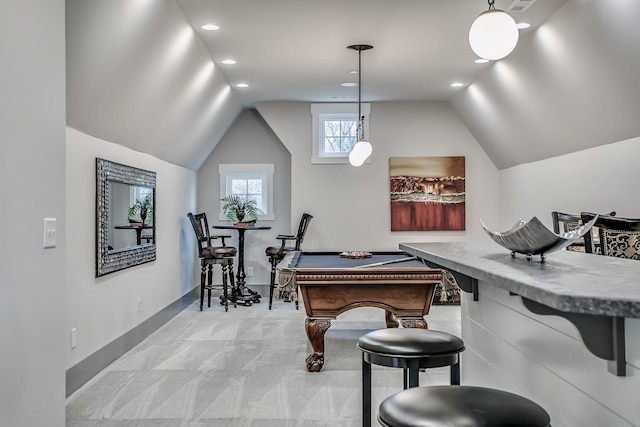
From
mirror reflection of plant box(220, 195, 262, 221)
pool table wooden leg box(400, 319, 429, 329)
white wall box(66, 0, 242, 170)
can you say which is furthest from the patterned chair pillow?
mirror reflection of plant box(220, 195, 262, 221)

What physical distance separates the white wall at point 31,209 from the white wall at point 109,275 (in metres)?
1.18

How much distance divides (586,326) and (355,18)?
3777 millimetres

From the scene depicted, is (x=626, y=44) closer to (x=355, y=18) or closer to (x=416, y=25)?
(x=416, y=25)

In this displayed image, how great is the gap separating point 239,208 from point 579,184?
413cm

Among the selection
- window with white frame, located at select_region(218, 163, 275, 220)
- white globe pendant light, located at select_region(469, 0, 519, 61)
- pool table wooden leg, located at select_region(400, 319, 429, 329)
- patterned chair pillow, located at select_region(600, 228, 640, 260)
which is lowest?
pool table wooden leg, located at select_region(400, 319, 429, 329)

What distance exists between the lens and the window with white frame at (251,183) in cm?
837

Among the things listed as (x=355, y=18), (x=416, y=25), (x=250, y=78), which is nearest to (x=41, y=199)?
(x=355, y=18)

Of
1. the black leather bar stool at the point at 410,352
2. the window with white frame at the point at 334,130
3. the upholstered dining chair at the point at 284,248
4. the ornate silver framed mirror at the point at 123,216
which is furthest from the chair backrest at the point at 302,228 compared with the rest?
the black leather bar stool at the point at 410,352

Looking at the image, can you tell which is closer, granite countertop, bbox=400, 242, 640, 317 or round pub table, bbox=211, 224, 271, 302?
granite countertop, bbox=400, 242, 640, 317

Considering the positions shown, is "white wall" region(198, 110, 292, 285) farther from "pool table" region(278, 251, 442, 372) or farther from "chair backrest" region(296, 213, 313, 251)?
"pool table" region(278, 251, 442, 372)

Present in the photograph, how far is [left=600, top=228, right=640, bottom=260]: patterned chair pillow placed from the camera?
358 cm

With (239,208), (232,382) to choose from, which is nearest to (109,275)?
(232,382)

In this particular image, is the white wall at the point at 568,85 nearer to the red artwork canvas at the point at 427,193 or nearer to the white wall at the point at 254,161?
the red artwork canvas at the point at 427,193

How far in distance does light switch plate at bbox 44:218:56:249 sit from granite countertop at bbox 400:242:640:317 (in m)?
1.49
